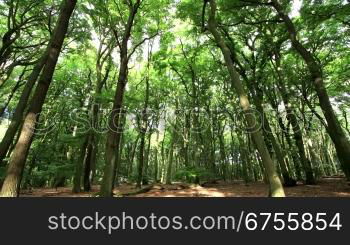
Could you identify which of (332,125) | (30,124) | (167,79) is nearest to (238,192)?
(332,125)

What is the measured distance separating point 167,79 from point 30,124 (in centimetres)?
1937

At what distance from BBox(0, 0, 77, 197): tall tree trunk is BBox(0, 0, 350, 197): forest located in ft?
0.07

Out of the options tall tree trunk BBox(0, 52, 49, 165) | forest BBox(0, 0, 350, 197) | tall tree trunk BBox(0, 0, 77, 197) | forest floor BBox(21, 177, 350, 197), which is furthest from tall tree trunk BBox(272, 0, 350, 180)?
tall tree trunk BBox(0, 52, 49, 165)

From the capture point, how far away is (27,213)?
3217 mm

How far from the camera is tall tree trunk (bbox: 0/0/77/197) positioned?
5.04m

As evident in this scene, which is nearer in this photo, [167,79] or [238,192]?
[238,192]

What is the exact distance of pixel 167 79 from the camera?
955 inches

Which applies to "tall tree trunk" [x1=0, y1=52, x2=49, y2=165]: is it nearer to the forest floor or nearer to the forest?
the forest

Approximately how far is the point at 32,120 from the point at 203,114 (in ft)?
64.4

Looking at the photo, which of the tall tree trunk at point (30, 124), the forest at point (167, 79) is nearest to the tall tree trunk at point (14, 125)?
the forest at point (167, 79)

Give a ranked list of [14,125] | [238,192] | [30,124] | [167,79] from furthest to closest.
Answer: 1. [167,79]
2. [238,192]
3. [14,125]
4. [30,124]

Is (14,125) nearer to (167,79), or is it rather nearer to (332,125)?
(332,125)

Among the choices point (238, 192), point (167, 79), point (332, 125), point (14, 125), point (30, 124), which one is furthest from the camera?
point (167, 79)

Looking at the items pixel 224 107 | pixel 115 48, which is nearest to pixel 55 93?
pixel 115 48
